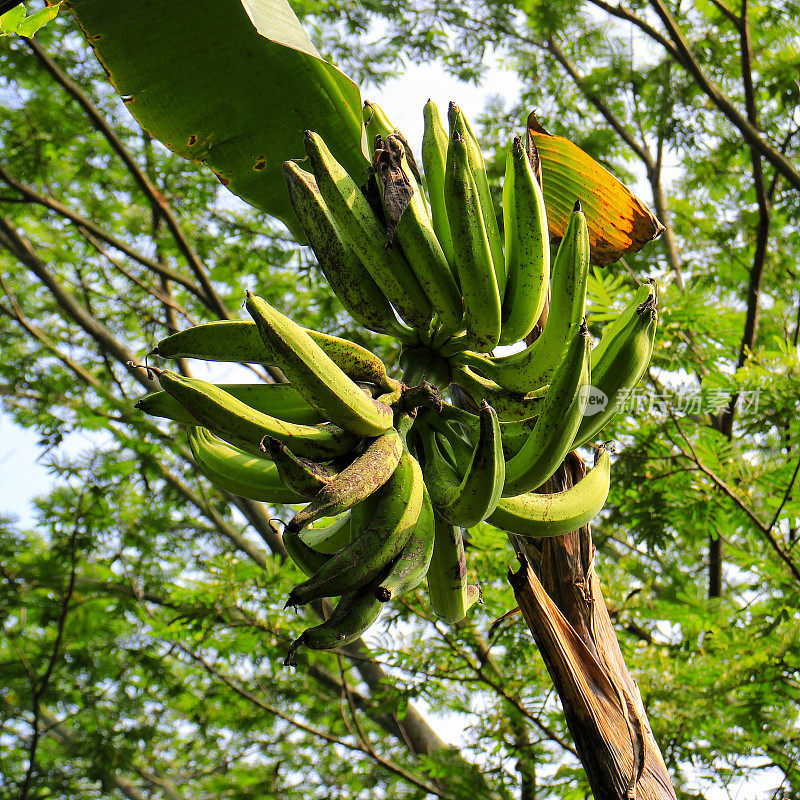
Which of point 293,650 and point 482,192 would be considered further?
point 482,192

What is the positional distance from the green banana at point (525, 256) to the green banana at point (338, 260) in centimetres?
21

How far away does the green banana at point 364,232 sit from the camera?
4.15ft

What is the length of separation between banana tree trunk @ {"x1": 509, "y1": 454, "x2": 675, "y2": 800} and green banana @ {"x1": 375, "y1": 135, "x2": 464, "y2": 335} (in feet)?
1.33

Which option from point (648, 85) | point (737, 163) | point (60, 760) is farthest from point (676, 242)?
point (60, 760)

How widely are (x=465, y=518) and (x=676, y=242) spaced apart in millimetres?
6278

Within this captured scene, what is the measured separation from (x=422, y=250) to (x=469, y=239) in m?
0.09

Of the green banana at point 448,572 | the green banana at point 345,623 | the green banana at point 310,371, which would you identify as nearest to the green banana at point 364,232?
the green banana at point 310,371

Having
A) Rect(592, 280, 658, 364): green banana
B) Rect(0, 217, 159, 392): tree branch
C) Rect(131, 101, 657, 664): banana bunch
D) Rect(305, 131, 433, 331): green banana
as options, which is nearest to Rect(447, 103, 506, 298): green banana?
Rect(131, 101, 657, 664): banana bunch

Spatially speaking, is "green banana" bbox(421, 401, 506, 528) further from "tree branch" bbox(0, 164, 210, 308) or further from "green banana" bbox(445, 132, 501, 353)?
"tree branch" bbox(0, 164, 210, 308)

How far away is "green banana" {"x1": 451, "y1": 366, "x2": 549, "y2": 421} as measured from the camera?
128cm

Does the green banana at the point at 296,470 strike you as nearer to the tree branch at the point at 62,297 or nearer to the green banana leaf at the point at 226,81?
the green banana leaf at the point at 226,81

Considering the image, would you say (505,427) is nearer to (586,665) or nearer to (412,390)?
(412,390)

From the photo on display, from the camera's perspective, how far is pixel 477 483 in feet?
3.25
